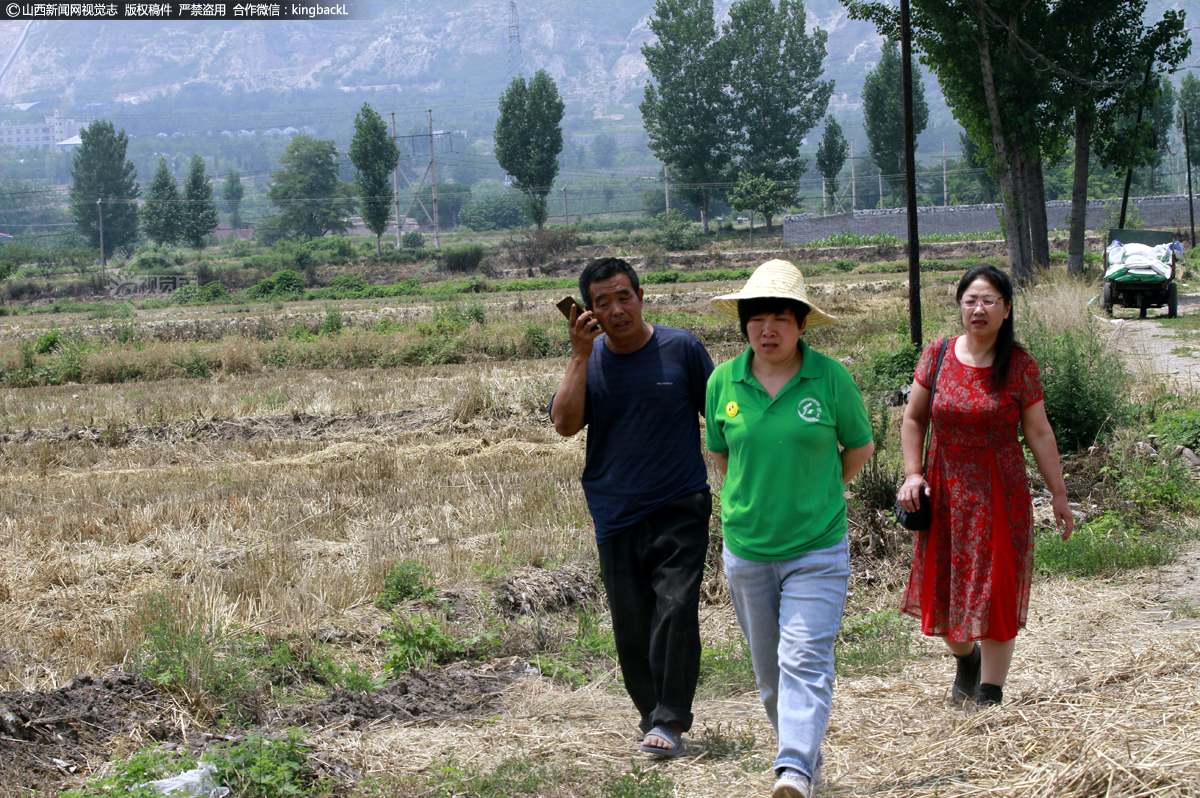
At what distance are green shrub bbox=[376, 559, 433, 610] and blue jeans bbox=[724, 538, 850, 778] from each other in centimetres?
313

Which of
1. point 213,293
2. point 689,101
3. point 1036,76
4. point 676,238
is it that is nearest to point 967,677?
point 1036,76

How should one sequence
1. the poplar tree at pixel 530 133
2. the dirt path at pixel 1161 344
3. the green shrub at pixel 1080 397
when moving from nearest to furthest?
the green shrub at pixel 1080 397 → the dirt path at pixel 1161 344 → the poplar tree at pixel 530 133

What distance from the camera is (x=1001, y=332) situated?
4.12m

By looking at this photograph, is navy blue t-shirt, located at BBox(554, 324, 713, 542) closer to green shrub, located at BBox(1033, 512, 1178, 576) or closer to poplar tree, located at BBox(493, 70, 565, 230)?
green shrub, located at BBox(1033, 512, 1178, 576)

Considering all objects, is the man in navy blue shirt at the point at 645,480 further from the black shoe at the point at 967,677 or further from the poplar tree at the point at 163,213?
the poplar tree at the point at 163,213

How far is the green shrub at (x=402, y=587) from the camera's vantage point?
633 centimetres

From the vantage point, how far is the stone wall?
65.8 m

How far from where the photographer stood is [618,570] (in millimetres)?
4148

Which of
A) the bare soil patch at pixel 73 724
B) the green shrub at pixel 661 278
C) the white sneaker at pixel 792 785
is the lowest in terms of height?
the bare soil patch at pixel 73 724

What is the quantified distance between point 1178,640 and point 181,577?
6335 mm

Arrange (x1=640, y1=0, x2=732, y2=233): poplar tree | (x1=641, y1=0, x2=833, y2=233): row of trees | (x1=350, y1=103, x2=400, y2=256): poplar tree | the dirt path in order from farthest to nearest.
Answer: (x1=641, y1=0, x2=833, y2=233): row of trees
(x1=640, y1=0, x2=732, y2=233): poplar tree
(x1=350, y1=103, x2=400, y2=256): poplar tree
the dirt path

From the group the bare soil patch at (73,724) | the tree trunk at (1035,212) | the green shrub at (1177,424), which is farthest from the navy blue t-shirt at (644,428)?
the tree trunk at (1035,212)

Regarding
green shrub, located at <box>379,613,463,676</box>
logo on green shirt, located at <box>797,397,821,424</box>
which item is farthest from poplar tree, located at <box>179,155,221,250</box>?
logo on green shirt, located at <box>797,397,821,424</box>

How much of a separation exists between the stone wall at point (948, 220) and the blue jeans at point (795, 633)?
64.6m
